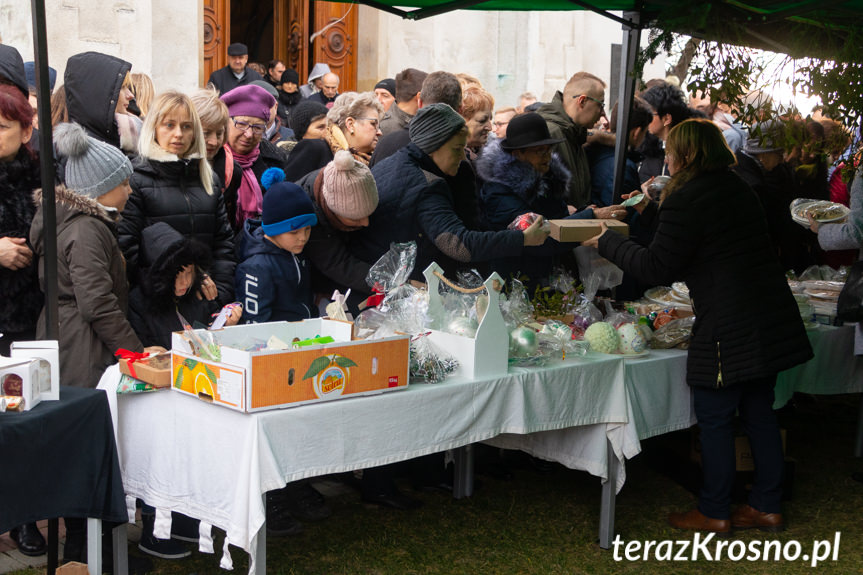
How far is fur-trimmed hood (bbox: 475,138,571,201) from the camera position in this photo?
13.9 ft

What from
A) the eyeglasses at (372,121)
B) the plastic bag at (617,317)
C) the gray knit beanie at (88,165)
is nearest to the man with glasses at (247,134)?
the eyeglasses at (372,121)

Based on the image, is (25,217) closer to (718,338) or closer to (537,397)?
(537,397)

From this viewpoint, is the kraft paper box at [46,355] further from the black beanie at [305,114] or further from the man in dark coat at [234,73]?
the man in dark coat at [234,73]

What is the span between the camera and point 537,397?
3.37 m

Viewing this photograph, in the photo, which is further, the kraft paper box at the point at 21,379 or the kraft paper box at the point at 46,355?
the kraft paper box at the point at 46,355

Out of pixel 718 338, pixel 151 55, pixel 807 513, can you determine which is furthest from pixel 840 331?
pixel 151 55

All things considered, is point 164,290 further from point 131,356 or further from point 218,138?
point 218,138

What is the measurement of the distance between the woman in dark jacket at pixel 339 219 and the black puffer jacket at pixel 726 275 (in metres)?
→ 1.13

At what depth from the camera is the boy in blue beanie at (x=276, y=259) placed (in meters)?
3.46

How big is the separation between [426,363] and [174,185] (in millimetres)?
1362

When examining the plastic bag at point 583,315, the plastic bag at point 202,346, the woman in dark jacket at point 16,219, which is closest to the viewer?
A: the plastic bag at point 202,346

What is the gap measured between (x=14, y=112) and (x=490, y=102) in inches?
114

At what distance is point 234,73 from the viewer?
8.65 m

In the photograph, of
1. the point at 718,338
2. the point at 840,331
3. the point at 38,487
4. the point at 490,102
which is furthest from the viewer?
the point at 490,102
